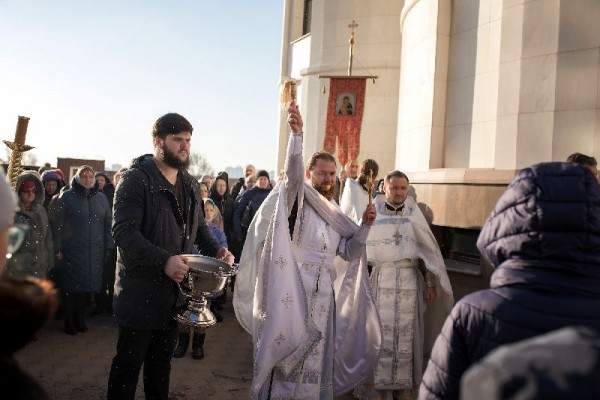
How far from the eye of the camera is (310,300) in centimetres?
478

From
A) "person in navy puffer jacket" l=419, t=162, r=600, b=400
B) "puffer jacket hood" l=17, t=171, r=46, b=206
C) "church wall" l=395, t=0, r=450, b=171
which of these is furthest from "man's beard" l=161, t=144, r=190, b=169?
"church wall" l=395, t=0, r=450, b=171

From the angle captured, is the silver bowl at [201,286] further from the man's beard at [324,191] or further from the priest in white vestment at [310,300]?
the man's beard at [324,191]

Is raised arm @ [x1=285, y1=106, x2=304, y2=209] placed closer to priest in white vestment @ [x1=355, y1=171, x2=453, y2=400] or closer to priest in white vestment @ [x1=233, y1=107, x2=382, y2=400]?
priest in white vestment @ [x1=233, y1=107, x2=382, y2=400]

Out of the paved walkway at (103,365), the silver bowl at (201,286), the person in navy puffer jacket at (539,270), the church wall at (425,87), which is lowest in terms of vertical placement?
the paved walkway at (103,365)

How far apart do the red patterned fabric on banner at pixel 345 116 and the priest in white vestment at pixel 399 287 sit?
915 centimetres

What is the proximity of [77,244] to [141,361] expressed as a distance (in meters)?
4.18

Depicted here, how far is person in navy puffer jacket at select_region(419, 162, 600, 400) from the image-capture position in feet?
5.90

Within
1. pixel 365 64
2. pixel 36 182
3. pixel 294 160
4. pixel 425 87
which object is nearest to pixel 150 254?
pixel 294 160

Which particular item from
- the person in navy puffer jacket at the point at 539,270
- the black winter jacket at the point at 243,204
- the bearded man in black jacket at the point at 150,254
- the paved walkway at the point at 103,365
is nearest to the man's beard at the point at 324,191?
the bearded man in black jacket at the point at 150,254

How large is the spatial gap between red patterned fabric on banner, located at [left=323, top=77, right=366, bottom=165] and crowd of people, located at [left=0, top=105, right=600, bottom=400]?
7.91 metres

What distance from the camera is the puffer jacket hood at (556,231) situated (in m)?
1.80

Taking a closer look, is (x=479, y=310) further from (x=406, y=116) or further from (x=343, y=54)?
(x=343, y=54)

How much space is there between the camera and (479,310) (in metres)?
1.90

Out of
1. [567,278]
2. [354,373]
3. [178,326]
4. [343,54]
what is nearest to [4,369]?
[567,278]
